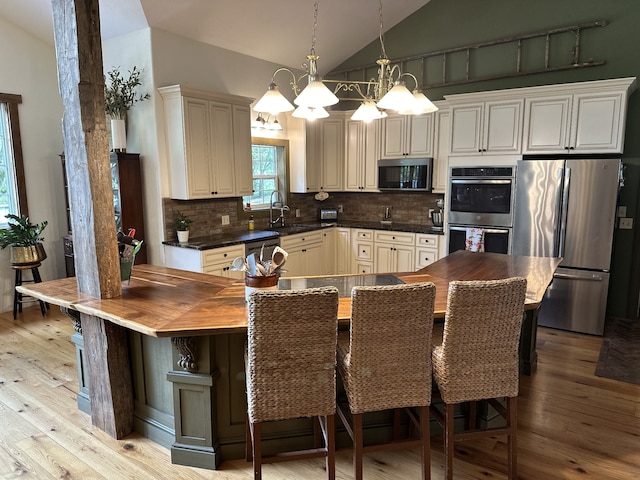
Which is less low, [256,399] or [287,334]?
[287,334]

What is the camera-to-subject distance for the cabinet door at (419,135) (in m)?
5.38

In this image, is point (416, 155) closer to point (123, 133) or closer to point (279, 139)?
point (279, 139)

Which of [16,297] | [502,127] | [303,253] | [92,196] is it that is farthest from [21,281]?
[502,127]

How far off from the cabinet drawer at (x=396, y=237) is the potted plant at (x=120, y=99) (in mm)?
3118

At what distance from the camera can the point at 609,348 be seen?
3977 mm

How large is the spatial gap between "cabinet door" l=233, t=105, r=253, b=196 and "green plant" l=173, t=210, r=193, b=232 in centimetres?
62

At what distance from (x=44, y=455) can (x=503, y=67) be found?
5518 mm

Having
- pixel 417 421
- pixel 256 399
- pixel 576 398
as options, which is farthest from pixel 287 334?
pixel 576 398

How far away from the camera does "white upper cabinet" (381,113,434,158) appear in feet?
17.7

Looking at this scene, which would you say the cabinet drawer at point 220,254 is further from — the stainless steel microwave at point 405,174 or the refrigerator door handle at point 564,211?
the refrigerator door handle at point 564,211

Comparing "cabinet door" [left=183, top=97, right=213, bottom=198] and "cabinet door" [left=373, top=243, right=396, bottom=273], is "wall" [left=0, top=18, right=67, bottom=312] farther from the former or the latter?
"cabinet door" [left=373, top=243, right=396, bottom=273]

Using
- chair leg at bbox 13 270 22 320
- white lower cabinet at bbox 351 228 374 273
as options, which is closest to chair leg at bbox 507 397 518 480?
white lower cabinet at bbox 351 228 374 273

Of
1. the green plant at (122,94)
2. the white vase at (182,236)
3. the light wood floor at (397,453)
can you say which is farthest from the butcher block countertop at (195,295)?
the green plant at (122,94)

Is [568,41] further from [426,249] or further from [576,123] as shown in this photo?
[426,249]
